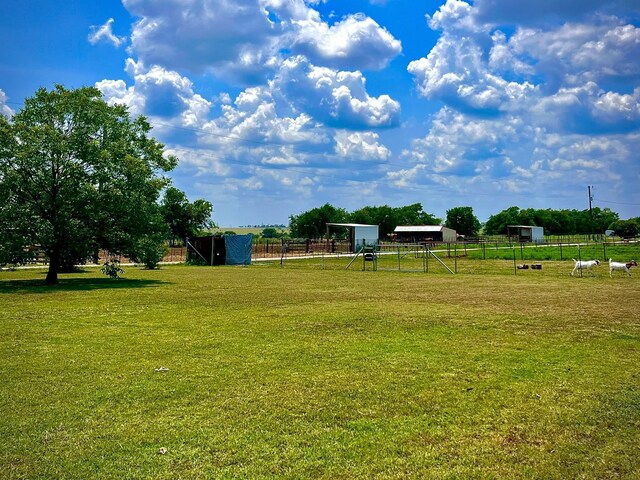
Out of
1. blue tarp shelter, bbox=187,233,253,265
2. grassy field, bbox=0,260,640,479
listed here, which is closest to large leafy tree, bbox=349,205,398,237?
blue tarp shelter, bbox=187,233,253,265

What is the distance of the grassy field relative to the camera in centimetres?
457

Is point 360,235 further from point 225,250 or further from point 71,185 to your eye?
point 71,185

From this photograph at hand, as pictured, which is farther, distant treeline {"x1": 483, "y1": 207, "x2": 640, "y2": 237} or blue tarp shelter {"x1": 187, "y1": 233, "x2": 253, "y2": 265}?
distant treeline {"x1": 483, "y1": 207, "x2": 640, "y2": 237}

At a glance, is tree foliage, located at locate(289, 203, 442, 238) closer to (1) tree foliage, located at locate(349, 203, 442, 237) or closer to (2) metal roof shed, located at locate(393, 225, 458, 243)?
(1) tree foliage, located at locate(349, 203, 442, 237)

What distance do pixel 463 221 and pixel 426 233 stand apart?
138ft

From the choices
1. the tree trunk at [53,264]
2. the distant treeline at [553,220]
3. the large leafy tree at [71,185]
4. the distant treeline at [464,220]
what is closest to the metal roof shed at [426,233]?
the distant treeline at [464,220]

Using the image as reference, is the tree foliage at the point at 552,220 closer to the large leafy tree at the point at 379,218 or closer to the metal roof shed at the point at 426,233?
the large leafy tree at the point at 379,218

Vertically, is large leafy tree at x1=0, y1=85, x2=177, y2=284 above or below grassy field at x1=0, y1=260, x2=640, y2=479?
above

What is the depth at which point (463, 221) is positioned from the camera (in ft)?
446

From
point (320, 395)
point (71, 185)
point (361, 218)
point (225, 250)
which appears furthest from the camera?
point (361, 218)

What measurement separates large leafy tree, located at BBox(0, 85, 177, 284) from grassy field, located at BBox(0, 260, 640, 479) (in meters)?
10.1

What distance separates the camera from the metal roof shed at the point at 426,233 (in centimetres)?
9600

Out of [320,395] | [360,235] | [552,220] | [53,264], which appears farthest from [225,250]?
[552,220]

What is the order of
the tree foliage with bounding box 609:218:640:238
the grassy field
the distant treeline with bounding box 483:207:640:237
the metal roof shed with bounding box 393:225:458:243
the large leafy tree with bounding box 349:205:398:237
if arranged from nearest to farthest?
the grassy field
the metal roof shed with bounding box 393:225:458:243
the tree foliage with bounding box 609:218:640:238
the large leafy tree with bounding box 349:205:398:237
the distant treeline with bounding box 483:207:640:237
